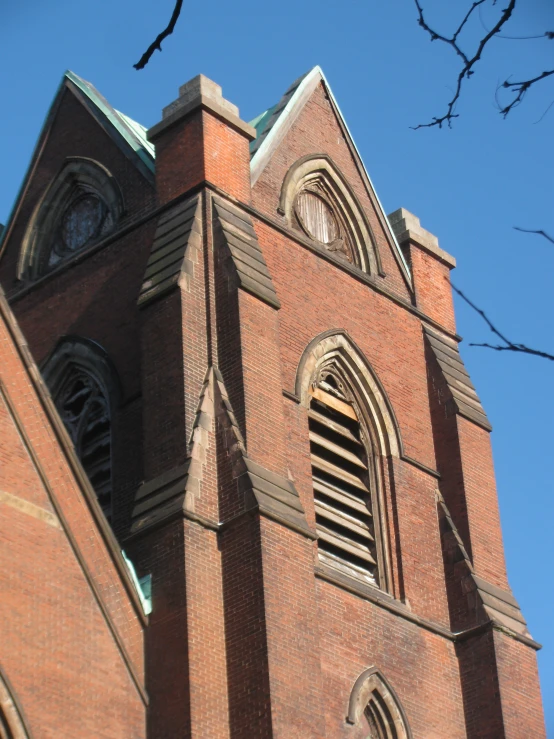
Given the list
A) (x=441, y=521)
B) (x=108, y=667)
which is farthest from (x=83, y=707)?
(x=441, y=521)

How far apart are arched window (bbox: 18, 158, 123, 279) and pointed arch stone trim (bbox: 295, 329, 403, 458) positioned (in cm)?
339

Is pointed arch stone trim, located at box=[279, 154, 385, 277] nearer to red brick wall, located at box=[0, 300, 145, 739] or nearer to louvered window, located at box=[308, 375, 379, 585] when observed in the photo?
louvered window, located at box=[308, 375, 379, 585]

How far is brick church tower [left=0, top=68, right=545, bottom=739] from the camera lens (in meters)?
16.4

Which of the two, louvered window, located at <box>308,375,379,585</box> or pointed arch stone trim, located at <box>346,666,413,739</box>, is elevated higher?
louvered window, located at <box>308,375,379,585</box>

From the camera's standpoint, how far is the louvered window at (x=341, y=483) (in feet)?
66.0

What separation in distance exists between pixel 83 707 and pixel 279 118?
10596 mm

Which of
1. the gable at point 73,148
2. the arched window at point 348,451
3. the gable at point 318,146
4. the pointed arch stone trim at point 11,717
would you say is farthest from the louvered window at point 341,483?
the pointed arch stone trim at point 11,717

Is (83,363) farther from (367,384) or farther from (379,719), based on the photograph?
(379,719)

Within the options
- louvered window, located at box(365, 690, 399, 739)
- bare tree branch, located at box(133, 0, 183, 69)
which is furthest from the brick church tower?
bare tree branch, located at box(133, 0, 183, 69)

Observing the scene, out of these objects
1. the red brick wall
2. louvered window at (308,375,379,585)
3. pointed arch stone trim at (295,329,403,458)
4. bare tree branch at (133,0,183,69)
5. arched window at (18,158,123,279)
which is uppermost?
arched window at (18,158,123,279)

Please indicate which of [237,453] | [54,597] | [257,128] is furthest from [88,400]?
[54,597]

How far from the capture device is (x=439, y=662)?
20.2 metres

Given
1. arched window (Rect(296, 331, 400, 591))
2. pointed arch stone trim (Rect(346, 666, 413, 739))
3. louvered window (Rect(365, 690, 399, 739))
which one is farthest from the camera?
arched window (Rect(296, 331, 400, 591))

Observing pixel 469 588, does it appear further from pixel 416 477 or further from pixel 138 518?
pixel 138 518
